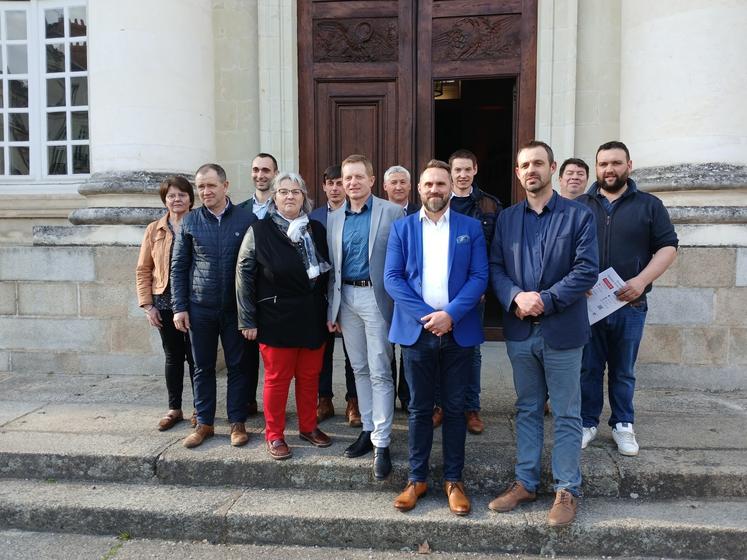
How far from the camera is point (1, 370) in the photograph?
600 cm

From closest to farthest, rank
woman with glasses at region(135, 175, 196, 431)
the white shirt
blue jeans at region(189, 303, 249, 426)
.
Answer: the white shirt < blue jeans at region(189, 303, 249, 426) < woman with glasses at region(135, 175, 196, 431)

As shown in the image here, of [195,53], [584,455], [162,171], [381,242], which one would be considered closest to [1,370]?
[162,171]

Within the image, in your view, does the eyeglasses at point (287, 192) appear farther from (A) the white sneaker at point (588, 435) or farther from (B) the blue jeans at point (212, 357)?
(A) the white sneaker at point (588, 435)

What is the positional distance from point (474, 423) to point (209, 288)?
2022 millimetres

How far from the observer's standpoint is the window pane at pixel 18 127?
23.1 ft

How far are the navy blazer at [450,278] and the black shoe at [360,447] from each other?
0.82 meters

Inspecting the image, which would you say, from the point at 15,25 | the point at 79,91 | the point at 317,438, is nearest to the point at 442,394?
the point at 317,438

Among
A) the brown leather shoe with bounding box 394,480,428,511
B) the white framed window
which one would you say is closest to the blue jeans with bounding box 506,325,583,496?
the brown leather shoe with bounding box 394,480,428,511

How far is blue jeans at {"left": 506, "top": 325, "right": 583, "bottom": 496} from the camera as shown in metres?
3.24

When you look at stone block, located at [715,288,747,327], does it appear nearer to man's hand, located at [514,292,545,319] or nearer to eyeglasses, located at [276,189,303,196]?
man's hand, located at [514,292,545,319]

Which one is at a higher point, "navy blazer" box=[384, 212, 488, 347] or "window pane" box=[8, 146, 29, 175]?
"window pane" box=[8, 146, 29, 175]

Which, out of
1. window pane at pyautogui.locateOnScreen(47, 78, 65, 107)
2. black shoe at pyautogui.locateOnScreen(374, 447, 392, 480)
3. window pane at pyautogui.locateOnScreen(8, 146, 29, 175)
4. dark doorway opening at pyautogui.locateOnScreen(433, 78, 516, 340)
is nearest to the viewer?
black shoe at pyautogui.locateOnScreen(374, 447, 392, 480)

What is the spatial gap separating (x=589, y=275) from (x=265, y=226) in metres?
1.94

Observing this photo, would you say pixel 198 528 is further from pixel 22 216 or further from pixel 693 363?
pixel 22 216
